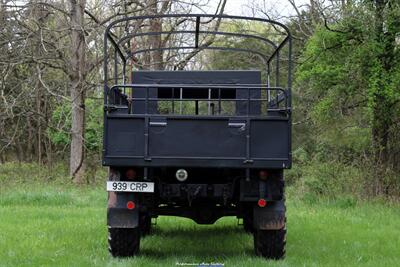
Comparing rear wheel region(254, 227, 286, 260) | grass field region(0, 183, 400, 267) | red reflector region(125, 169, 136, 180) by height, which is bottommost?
grass field region(0, 183, 400, 267)

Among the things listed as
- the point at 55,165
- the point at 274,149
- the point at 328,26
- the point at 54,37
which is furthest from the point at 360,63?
the point at 55,165

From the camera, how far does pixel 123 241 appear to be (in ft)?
23.1

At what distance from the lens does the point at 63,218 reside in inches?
422

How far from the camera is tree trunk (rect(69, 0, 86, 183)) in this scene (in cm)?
1943

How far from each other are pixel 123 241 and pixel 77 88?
1344 centimetres

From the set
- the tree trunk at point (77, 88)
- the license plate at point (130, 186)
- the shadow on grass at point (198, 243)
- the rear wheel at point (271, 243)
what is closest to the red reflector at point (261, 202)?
the rear wheel at point (271, 243)

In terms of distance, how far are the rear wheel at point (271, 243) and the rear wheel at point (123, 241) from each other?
1381 mm

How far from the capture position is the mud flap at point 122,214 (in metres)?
6.78

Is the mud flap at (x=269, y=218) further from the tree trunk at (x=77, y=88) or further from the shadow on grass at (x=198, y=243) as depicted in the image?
the tree trunk at (x=77, y=88)

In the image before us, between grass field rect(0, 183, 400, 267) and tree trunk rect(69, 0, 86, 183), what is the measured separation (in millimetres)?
7156

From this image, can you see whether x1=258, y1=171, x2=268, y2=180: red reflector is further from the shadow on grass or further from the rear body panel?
the shadow on grass

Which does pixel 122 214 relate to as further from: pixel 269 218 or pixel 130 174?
pixel 269 218

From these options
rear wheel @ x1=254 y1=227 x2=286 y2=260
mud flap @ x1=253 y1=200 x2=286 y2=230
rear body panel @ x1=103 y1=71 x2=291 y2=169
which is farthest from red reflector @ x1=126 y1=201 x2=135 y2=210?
rear wheel @ x1=254 y1=227 x2=286 y2=260

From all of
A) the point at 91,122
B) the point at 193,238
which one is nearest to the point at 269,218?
the point at 193,238
